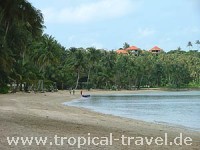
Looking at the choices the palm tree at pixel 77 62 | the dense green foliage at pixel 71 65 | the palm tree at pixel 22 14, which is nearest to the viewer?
the palm tree at pixel 22 14

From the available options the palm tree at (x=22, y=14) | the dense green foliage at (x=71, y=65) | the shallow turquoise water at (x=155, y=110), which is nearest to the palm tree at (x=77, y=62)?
the dense green foliage at (x=71, y=65)

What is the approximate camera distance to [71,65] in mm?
102188

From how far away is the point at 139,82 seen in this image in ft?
443

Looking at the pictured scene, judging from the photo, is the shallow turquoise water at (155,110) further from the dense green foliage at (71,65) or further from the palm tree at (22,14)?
the palm tree at (22,14)

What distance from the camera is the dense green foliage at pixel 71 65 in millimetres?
17220

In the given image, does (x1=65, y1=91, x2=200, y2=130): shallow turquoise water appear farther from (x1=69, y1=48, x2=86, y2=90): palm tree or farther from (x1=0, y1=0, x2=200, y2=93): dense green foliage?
(x1=69, y1=48, x2=86, y2=90): palm tree

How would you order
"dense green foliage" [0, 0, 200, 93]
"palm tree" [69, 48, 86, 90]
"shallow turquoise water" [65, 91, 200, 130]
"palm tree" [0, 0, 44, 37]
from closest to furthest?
"palm tree" [0, 0, 44, 37] → "dense green foliage" [0, 0, 200, 93] → "shallow turquoise water" [65, 91, 200, 130] → "palm tree" [69, 48, 86, 90]

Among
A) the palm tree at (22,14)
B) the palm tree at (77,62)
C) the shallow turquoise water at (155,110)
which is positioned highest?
the palm tree at (77,62)

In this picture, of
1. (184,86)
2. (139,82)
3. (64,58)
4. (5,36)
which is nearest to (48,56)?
(64,58)

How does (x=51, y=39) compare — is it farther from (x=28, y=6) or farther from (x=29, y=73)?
(x=28, y=6)

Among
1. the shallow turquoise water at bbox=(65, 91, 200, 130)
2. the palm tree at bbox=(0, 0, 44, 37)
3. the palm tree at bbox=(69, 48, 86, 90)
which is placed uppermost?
the palm tree at bbox=(69, 48, 86, 90)

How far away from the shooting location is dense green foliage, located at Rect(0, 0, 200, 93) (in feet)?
56.5

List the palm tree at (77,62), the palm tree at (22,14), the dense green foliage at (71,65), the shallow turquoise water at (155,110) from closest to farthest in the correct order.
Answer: the palm tree at (22,14), the dense green foliage at (71,65), the shallow turquoise water at (155,110), the palm tree at (77,62)

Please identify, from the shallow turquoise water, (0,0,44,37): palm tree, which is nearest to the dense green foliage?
(0,0,44,37): palm tree
